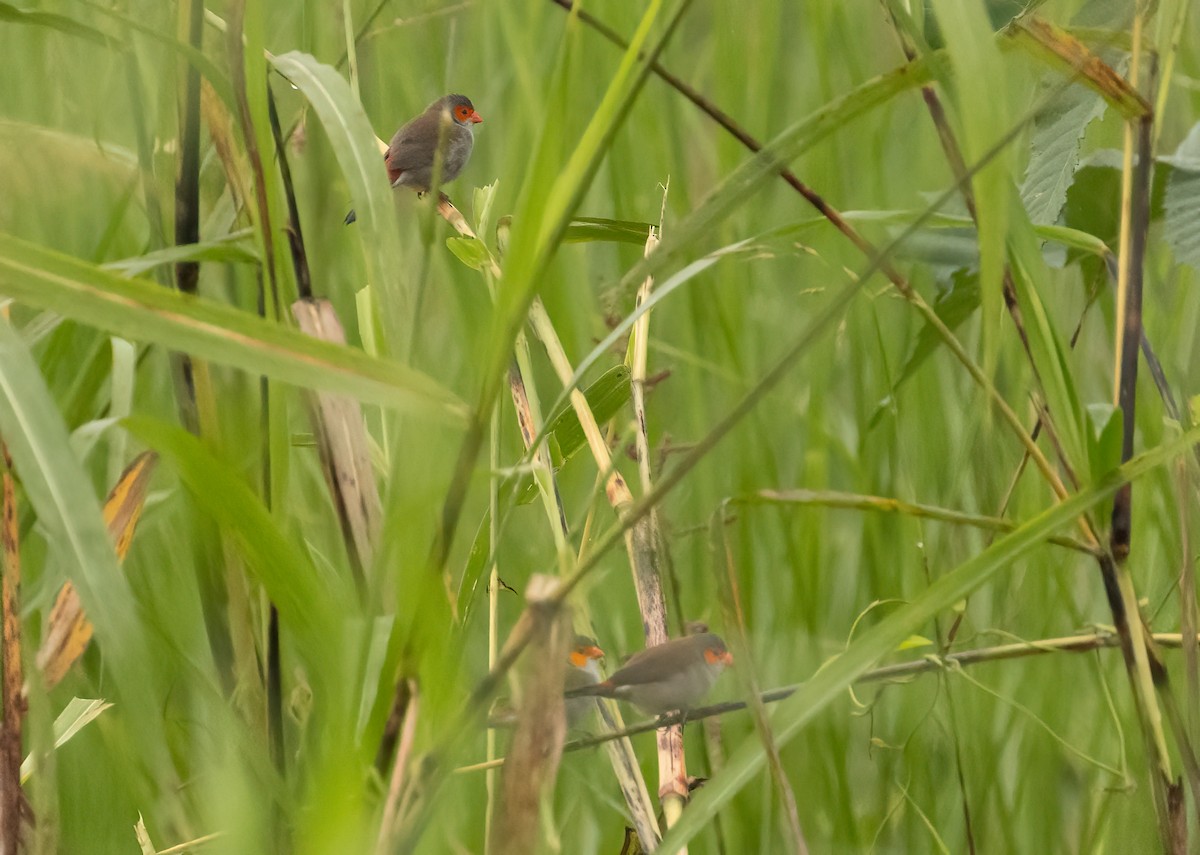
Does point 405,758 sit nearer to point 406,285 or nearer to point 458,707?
point 458,707

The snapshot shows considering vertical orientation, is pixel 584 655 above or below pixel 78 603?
below

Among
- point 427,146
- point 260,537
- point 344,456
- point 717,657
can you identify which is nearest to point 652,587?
point 717,657

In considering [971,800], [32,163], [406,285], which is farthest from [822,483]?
[32,163]

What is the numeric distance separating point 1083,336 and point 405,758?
44.9 inches

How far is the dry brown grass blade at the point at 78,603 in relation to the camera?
769mm

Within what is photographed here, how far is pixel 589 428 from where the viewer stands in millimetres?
902

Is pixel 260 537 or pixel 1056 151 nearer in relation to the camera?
pixel 260 537

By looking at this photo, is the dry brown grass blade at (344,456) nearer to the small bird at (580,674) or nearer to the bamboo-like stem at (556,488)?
the bamboo-like stem at (556,488)

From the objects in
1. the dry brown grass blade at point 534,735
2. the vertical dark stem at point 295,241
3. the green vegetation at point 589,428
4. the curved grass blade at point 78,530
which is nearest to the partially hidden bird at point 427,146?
the green vegetation at point 589,428

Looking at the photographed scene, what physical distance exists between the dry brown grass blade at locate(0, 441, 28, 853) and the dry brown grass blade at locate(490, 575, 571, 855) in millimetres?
366

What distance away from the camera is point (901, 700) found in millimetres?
1157

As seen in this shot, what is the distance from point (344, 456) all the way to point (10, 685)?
Result: 260mm

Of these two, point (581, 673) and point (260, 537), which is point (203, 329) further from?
point (581, 673)

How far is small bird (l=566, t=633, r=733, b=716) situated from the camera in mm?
898
